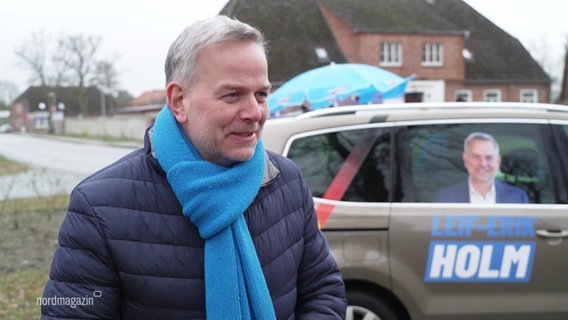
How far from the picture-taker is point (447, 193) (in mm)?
3951

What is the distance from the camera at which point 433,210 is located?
152 inches

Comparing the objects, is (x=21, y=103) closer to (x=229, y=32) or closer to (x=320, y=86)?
(x=320, y=86)

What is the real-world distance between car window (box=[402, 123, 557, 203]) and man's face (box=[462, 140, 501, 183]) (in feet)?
0.13

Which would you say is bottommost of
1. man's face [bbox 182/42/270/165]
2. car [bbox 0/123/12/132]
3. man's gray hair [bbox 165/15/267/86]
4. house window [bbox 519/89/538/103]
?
car [bbox 0/123/12/132]

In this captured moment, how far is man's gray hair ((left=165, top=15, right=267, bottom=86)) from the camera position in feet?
5.72

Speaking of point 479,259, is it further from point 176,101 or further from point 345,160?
point 176,101

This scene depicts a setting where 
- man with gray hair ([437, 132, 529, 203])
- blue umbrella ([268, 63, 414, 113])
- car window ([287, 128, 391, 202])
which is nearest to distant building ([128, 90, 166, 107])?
car window ([287, 128, 391, 202])

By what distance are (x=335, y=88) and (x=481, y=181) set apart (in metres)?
6.11

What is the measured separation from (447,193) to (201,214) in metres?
2.55

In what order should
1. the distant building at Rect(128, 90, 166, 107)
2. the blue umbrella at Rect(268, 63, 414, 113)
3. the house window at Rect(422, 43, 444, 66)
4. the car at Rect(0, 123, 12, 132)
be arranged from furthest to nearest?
the car at Rect(0, 123, 12, 132) < the house window at Rect(422, 43, 444, 66) < the blue umbrella at Rect(268, 63, 414, 113) < the distant building at Rect(128, 90, 166, 107)

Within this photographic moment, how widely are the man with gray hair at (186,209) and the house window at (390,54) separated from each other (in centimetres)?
3372

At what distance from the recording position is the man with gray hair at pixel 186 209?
67.5 inches

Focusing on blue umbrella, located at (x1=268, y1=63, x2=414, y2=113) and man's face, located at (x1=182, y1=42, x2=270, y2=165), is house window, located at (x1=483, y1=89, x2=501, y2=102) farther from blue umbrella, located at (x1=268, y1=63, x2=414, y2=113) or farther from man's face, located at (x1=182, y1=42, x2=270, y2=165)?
man's face, located at (x1=182, y1=42, x2=270, y2=165)

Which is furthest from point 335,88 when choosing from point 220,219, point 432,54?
point 432,54
